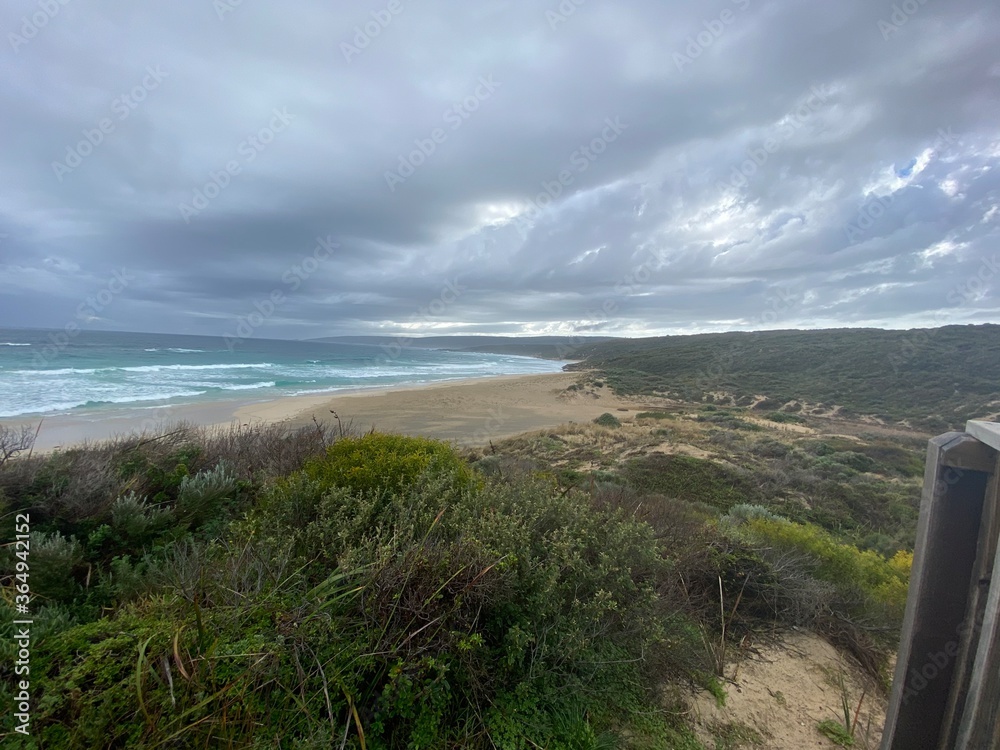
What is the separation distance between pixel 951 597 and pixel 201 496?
14.7 feet

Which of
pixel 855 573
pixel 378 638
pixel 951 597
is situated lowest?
pixel 855 573

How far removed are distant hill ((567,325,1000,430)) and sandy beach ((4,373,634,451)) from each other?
1154cm

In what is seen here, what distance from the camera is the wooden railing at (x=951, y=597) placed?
1.67m

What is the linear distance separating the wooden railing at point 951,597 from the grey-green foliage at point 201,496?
168 inches

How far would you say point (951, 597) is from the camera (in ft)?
5.76

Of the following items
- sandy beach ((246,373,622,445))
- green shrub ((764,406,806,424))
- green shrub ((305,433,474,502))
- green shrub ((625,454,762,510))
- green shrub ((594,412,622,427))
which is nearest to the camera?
green shrub ((305,433,474,502))

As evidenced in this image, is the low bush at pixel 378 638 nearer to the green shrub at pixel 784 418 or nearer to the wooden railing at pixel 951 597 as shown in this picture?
the wooden railing at pixel 951 597

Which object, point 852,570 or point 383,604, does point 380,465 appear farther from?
point 852,570

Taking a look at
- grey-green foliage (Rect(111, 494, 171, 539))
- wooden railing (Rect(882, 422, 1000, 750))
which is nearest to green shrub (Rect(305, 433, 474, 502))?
grey-green foliage (Rect(111, 494, 171, 539))

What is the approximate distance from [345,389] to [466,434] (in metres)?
17.1

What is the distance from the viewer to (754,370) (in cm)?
4425

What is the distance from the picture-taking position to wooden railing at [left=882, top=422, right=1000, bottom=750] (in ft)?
5.49

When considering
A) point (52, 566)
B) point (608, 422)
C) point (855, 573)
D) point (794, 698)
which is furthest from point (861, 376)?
point (52, 566)

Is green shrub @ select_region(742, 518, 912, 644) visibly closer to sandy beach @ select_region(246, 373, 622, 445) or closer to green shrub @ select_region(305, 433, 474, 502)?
green shrub @ select_region(305, 433, 474, 502)
